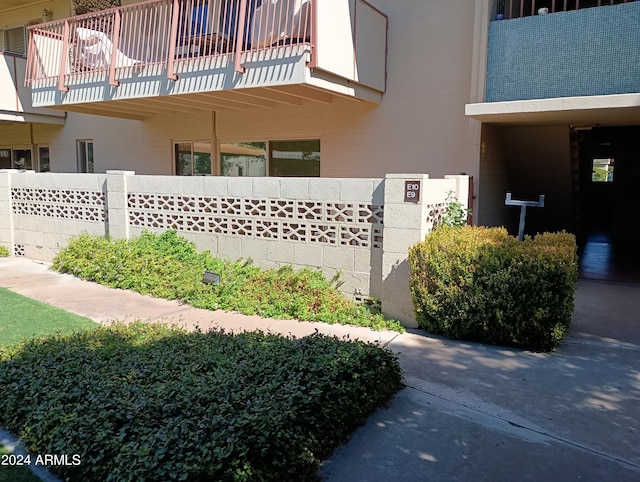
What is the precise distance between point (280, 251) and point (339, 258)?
105 centimetres

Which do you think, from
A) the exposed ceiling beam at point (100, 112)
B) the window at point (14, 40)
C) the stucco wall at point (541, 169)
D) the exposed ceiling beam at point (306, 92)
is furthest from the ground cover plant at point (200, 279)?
the window at point (14, 40)

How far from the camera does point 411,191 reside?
6.29 m

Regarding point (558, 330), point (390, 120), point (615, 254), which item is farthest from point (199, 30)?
point (615, 254)

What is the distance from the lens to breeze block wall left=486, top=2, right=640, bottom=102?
22.2ft

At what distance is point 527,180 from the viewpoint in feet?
32.8

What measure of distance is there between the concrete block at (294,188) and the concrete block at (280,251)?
0.72 meters

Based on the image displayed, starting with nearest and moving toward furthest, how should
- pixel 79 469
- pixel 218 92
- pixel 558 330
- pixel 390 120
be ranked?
pixel 79 469 → pixel 558 330 → pixel 218 92 → pixel 390 120

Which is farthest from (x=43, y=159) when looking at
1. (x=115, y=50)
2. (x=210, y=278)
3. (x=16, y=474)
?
(x=16, y=474)

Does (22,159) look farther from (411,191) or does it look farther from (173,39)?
(411,191)

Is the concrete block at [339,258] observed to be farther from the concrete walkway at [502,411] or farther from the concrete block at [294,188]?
the concrete walkway at [502,411]

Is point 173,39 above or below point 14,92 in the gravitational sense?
above

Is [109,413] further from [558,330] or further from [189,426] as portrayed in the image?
[558,330]

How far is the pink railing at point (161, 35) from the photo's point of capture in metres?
7.99

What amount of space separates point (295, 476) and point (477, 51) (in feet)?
23.2
